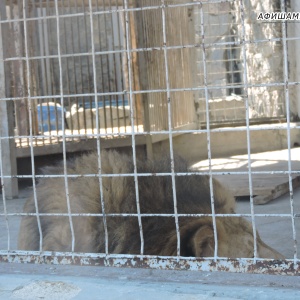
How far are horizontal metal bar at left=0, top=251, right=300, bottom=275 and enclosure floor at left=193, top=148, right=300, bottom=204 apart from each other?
1.14 meters

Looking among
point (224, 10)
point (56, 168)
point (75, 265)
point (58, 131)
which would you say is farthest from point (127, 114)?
point (75, 265)

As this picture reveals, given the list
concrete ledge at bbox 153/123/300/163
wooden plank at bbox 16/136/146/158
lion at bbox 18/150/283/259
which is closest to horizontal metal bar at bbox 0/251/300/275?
lion at bbox 18/150/283/259

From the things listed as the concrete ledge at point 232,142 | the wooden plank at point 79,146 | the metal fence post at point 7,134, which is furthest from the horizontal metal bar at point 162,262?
the concrete ledge at point 232,142

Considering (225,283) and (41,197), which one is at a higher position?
(41,197)

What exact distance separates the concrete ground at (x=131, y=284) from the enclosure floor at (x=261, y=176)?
1178 millimetres

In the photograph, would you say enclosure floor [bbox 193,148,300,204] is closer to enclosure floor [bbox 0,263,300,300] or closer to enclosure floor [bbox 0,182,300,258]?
enclosure floor [bbox 0,182,300,258]

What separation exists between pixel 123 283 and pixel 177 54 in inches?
268

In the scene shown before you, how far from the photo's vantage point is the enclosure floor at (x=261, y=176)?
23.2 feet

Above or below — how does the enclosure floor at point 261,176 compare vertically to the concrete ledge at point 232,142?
below

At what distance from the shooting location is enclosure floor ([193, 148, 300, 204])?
7.07 meters

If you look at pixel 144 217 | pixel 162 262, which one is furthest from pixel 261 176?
pixel 162 262

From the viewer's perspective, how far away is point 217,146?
10836 millimetres

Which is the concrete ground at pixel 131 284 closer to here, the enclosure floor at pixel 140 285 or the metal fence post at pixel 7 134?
the enclosure floor at pixel 140 285

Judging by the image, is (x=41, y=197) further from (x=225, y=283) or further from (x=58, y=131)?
(x=58, y=131)
